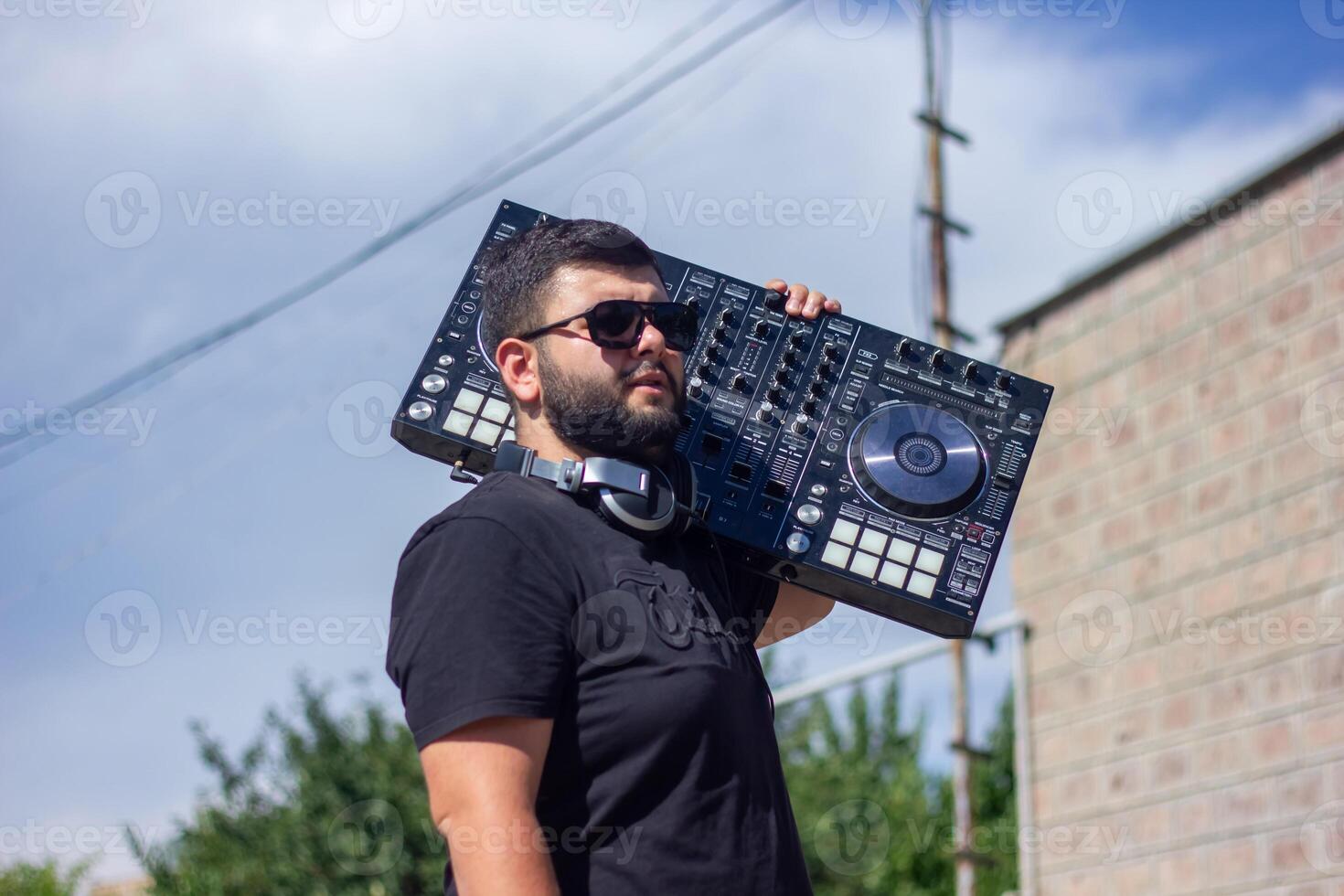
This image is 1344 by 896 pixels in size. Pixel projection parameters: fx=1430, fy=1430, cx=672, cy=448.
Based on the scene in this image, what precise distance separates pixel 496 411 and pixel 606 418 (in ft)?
1.74

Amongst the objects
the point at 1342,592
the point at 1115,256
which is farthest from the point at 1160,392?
the point at 1342,592

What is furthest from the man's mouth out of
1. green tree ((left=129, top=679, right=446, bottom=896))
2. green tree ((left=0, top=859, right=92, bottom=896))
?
green tree ((left=0, top=859, right=92, bottom=896))

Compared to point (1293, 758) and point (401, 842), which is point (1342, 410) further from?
point (401, 842)

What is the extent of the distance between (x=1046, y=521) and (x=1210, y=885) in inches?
118

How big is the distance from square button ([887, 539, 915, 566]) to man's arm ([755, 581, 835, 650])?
0.33 m

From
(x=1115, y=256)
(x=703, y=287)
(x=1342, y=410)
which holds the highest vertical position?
(x=1115, y=256)

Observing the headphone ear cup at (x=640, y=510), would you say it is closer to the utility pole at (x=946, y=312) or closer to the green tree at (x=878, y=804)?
the utility pole at (x=946, y=312)

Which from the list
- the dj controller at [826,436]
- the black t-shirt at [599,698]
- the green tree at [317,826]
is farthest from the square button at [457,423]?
the green tree at [317,826]

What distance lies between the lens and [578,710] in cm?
276

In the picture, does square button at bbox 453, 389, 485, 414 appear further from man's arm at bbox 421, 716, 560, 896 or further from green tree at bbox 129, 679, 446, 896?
green tree at bbox 129, 679, 446, 896

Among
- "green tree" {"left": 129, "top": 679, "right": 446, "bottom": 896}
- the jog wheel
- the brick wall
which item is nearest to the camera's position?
the jog wheel

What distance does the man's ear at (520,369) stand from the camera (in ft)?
11.1

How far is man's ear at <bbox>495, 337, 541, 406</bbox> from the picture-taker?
133 inches

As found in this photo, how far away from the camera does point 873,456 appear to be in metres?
3.69
